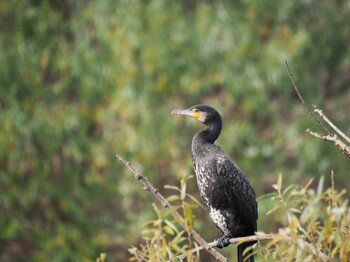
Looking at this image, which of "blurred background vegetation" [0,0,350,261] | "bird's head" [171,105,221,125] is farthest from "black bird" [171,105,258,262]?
"blurred background vegetation" [0,0,350,261]

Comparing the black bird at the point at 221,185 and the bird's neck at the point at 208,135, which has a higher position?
the bird's neck at the point at 208,135

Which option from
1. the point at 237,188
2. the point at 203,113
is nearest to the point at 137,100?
the point at 203,113

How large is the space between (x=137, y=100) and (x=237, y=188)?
465 centimetres

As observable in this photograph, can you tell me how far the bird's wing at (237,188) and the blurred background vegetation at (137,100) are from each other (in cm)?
429

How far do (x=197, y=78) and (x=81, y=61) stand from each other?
139 centimetres

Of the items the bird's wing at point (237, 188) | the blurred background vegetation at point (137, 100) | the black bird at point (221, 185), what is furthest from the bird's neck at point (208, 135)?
the blurred background vegetation at point (137, 100)

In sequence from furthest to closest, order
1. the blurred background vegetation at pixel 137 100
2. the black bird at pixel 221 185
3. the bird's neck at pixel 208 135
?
the blurred background vegetation at pixel 137 100
the bird's neck at pixel 208 135
the black bird at pixel 221 185

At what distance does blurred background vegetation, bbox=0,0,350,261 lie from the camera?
875cm

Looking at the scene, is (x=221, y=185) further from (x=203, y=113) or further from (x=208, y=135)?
(x=203, y=113)

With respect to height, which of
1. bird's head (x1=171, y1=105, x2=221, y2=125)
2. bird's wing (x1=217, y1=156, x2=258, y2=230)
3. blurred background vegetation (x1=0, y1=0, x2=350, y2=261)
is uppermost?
blurred background vegetation (x1=0, y1=0, x2=350, y2=261)

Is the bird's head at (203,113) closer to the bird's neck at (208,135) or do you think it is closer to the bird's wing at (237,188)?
the bird's neck at (208,135)

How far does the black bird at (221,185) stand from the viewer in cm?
405

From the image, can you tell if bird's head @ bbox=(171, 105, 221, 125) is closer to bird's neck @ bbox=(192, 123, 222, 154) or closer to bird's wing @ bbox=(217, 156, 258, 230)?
bird's neck @ bbox=(192, 123, 222, 154)

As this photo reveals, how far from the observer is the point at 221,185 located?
4066 millimetres
